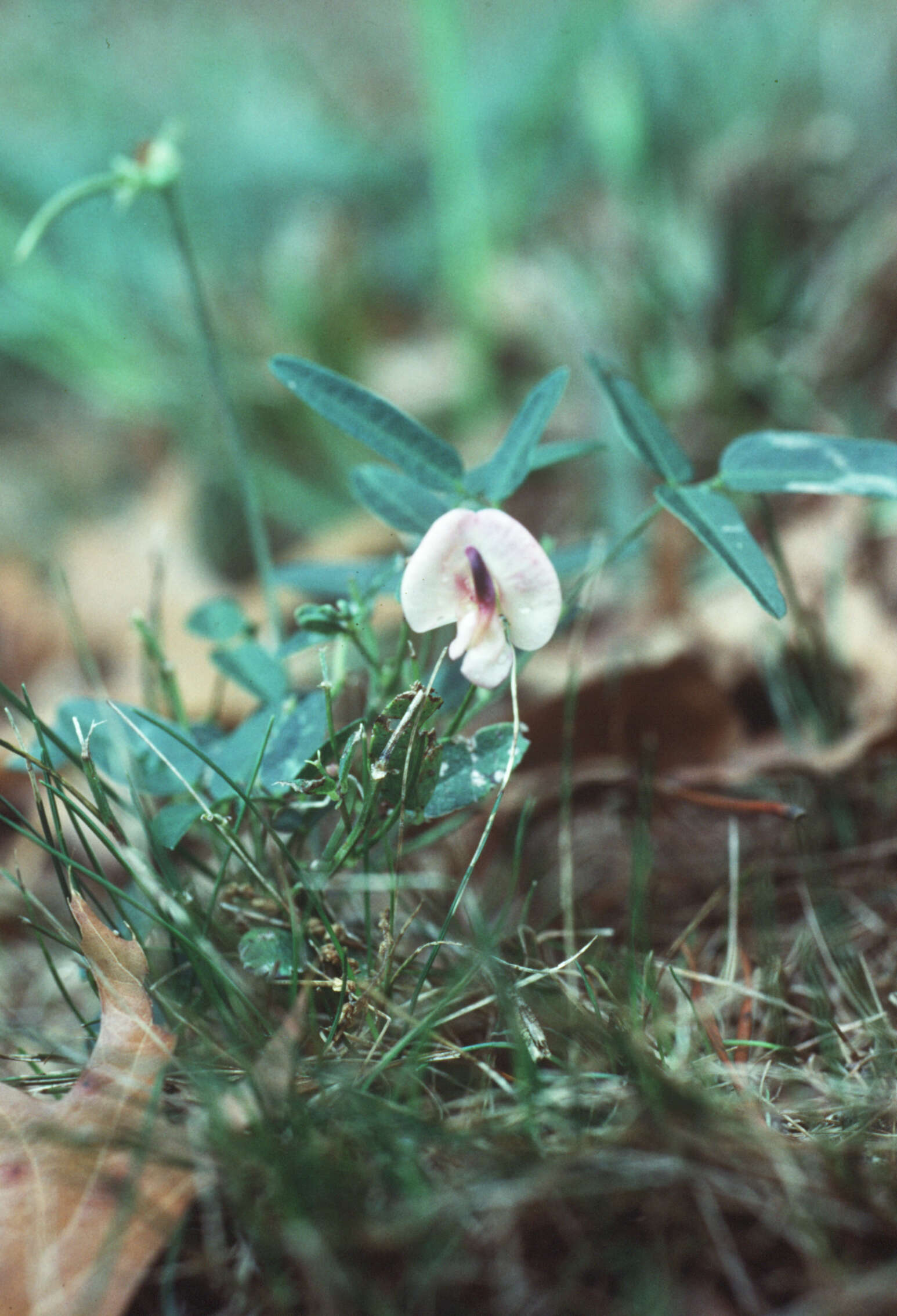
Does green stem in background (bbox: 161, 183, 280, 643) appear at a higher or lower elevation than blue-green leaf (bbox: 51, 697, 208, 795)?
higher

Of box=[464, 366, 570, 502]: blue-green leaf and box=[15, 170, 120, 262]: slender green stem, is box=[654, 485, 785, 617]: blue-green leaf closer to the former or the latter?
box=[464, 366, 570, 502]: blue-green leaf

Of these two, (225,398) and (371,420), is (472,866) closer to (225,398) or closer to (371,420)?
(371,420)

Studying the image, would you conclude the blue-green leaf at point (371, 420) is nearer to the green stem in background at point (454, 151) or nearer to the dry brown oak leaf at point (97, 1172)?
the dry brown oak leaf at point (97, 1172)

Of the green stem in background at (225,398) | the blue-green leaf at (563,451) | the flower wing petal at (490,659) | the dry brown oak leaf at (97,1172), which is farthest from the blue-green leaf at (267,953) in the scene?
the blue-green leaf at (563,451)

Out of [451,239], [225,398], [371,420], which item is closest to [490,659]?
[371,420]

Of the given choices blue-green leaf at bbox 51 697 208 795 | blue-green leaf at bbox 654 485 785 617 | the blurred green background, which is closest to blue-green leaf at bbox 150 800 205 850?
blue-green leaf at bbox 51 697 208 795

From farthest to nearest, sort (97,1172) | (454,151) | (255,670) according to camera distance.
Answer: (454,151)
(255,670)
(97,1172)
